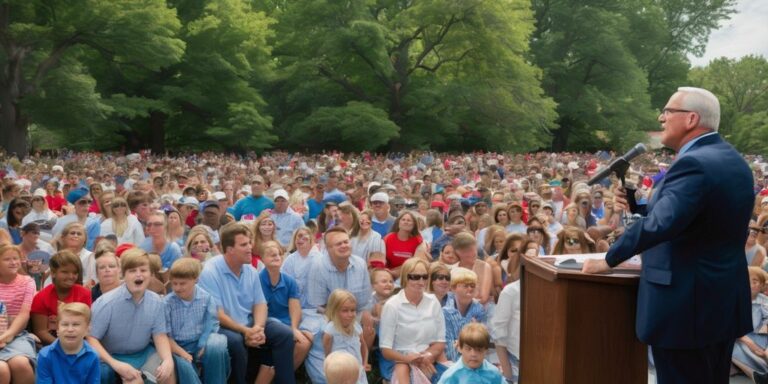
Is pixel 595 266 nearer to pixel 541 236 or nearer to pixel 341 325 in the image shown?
pixel 341 325

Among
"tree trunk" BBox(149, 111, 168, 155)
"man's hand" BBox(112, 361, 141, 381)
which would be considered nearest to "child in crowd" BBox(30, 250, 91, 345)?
"man's hand" BBox(112, 361, 141, 381)

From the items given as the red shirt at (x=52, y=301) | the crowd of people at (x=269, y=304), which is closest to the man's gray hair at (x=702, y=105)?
the crowd of people at (x=269, y=304)

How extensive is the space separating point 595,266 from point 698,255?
1.21ft

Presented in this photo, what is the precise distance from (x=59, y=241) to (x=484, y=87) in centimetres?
3180

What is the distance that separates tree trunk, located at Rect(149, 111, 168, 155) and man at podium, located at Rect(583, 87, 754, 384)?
3763 centimetres

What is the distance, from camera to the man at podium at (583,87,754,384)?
2641 millimetres

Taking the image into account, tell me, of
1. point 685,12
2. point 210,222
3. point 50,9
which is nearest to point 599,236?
point 210,222

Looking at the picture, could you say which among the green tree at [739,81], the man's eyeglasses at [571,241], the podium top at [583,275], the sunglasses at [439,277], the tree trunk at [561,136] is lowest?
the sunglasses at [439,277]

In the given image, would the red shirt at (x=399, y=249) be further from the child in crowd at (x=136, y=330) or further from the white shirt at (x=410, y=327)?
the child in crowd at (x=136, y=330)

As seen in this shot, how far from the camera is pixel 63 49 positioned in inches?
1137

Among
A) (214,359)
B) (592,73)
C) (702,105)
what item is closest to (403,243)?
(214,359)

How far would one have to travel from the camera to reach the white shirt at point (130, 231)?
7.84 meters

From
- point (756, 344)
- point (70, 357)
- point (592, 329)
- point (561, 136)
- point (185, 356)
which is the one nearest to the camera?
point (592, 329)

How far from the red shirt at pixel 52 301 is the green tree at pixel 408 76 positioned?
29.3 metres
